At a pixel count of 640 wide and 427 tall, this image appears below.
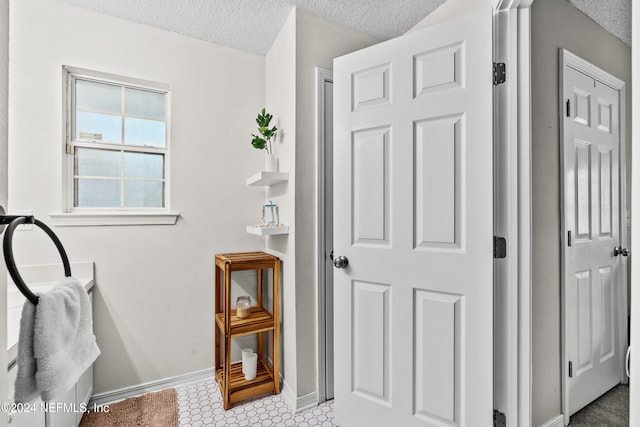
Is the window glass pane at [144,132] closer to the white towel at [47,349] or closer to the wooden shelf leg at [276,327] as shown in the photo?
the wooden shelf leg at [276,327]

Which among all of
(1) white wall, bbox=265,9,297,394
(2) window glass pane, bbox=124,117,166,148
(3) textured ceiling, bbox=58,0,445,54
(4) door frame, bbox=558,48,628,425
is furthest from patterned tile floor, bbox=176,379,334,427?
(3) textured ceiling, bbox=58,0,445,54

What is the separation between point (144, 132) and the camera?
2.10 metres

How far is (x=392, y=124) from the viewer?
153cm

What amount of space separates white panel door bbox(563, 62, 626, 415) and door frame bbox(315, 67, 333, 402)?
1253 millimetres

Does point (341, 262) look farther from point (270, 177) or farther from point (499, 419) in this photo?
point (499, 419)

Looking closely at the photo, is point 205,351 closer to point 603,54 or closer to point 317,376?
point 317,376

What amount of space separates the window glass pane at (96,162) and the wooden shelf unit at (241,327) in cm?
88

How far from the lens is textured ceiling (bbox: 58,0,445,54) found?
Result: 1.85m

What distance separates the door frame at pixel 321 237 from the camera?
1.95 m

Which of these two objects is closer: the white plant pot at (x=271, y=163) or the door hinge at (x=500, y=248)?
the door hinge at (x=500, y=248)

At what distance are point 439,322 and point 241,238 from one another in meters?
1.48

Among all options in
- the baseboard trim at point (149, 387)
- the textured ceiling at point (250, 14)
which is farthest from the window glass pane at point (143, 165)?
the baseboard trim at point (149, 387)

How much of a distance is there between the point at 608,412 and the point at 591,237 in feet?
2.86

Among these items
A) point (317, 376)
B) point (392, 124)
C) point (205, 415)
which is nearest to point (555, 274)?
point (392, 124)
